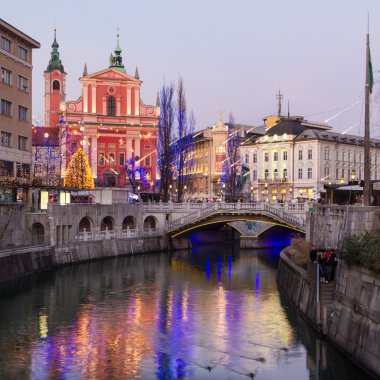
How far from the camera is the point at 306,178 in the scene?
142250 mm

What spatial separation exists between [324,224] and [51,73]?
428 feet

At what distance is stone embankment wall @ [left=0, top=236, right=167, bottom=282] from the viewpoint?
196 ft

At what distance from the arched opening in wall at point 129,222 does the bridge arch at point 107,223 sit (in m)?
4.03

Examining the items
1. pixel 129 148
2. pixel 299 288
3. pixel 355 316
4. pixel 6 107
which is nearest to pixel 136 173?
pixel 129 148

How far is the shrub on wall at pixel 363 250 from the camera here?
1219 inches

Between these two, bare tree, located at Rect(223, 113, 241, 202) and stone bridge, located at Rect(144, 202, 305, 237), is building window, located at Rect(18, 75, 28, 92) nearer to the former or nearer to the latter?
stone bridge, located at Rect(144, 202, 305, 237)

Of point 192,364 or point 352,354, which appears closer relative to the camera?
point 352,354

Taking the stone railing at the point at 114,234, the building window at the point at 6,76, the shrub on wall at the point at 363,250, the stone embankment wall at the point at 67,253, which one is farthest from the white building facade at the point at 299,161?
the shrub on wall at the point at 363,250

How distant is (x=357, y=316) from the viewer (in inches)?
1271

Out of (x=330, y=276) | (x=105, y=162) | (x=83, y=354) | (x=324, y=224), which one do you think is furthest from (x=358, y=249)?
(x=105, y=162)

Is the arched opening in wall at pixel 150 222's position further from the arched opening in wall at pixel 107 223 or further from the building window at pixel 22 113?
the building window at pixel 22 113

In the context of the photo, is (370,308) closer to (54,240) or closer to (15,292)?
(15,292)

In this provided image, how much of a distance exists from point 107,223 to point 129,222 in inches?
235

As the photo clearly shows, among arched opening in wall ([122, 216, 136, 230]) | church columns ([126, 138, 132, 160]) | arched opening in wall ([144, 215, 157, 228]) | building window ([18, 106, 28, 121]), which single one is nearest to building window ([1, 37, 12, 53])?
→ building window ([18, 106, 28, 121])
